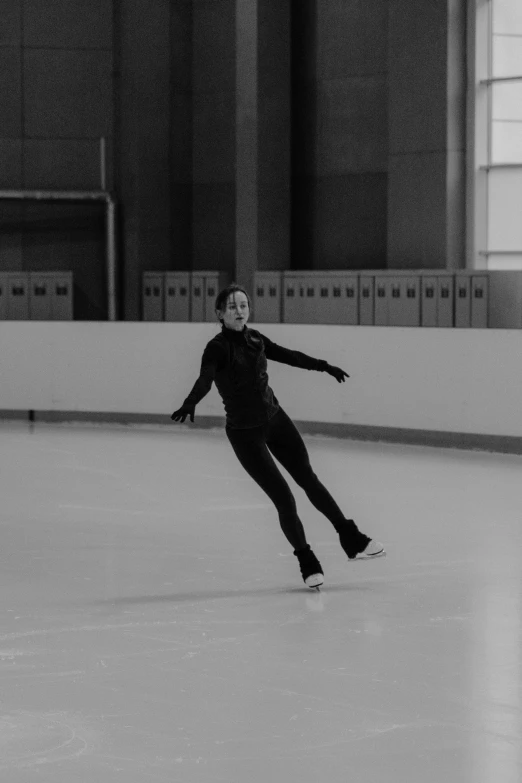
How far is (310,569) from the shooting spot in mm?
6754

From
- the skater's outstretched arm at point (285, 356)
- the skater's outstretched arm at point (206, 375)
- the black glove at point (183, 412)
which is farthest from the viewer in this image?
the skater's outstretched arm at point (285, 356)

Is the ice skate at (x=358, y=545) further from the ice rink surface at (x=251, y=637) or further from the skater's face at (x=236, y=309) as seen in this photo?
the skater's face at (x=236, y=309)

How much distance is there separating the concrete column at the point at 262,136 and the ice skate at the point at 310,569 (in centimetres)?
1002

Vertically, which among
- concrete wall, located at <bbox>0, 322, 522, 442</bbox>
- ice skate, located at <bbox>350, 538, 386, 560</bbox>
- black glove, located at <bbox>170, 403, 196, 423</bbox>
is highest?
black glove, located at <bbox>170, 403, 196, 423</bbox>

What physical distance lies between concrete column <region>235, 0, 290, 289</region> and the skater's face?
32.4ft

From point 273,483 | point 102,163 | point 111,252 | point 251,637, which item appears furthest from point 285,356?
point 102,163

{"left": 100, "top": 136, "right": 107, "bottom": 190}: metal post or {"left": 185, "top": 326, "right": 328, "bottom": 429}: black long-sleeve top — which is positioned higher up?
{"left": 100, "top": 136, "right": 107, "bottom": 190}: metal post

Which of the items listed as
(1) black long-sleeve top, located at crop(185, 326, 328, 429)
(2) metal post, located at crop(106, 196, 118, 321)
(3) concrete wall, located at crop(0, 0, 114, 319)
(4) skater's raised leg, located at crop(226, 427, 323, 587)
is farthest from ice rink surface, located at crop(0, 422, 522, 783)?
(3) concrete wall, located at crop(0, 0, 114, 319)

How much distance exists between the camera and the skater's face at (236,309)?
6664mm

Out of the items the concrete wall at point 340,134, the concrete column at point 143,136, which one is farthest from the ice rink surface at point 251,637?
the concrete column at point 143,136

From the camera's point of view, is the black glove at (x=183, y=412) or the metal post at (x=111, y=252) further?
the metal post at (x=111, y=252)

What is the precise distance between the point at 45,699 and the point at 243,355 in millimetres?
2388

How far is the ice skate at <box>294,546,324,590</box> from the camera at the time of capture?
6.73 m

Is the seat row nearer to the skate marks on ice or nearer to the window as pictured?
the window
